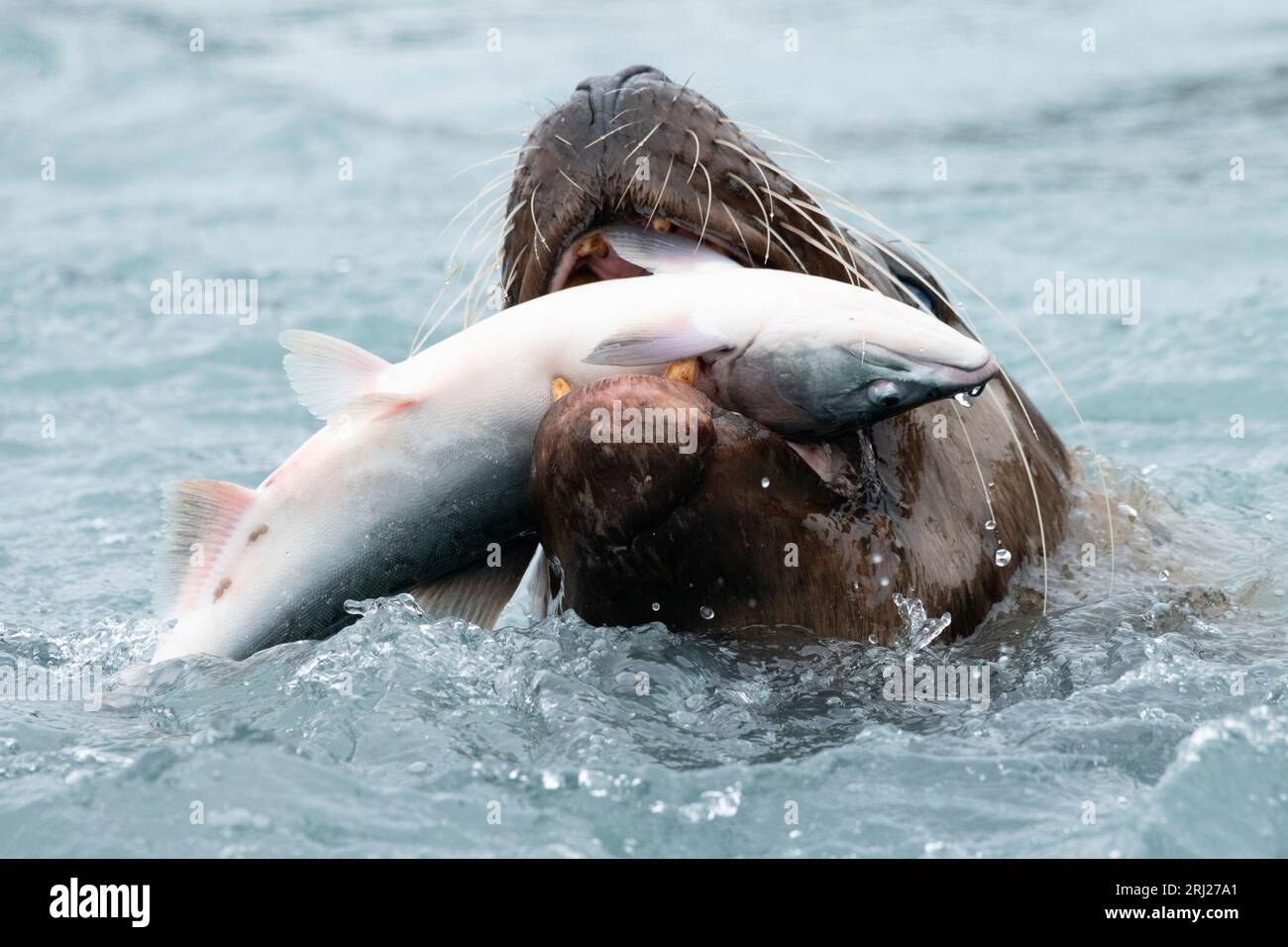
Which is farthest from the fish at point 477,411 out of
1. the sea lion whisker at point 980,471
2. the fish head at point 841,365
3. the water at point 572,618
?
the sea lion whisker at point 980,471

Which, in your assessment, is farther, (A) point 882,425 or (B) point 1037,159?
(B) point 1037,159

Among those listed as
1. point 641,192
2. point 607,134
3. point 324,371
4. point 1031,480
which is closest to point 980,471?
point 1031,480

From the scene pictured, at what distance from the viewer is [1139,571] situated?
4410 millimetres

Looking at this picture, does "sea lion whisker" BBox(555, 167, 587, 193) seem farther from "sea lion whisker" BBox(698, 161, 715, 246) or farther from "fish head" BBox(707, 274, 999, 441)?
"fish head" BBox(707, 274, 999, 441)

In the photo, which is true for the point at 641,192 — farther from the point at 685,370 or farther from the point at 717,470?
the point at 717,470

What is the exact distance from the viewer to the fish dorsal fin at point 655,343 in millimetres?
3389

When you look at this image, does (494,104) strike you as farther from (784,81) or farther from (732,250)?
(732,250)

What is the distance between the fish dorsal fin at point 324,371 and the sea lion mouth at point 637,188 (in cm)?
42

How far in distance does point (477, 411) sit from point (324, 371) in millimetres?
325

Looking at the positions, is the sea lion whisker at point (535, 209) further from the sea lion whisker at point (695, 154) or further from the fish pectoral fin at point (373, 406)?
the fish pectoral fin at point (373, 406)

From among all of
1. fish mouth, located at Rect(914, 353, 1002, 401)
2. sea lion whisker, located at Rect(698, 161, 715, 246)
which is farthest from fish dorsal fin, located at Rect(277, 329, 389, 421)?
fish mouth, located at Rect(914, 353, 1002, 401)

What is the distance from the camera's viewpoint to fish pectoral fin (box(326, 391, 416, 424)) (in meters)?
3.60
